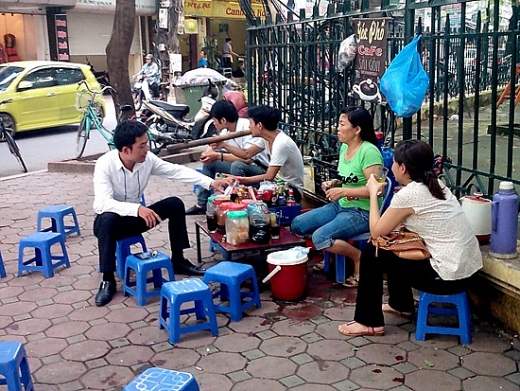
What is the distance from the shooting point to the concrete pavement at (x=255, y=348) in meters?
3.26

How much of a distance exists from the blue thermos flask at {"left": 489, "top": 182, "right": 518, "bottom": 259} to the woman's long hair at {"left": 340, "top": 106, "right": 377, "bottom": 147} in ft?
3.47

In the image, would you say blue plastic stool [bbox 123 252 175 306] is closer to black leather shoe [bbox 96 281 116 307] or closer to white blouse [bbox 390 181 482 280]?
black leather shoe [bbox 96 281 116 307]

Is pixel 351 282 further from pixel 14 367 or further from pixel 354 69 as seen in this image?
pixel 14 367

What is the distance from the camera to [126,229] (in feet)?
14.8

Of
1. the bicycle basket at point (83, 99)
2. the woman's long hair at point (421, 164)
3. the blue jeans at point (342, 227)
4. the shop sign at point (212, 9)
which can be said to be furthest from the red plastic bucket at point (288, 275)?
the shop sign at point (212, 9)

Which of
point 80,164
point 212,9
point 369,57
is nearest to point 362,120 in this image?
point 369,57

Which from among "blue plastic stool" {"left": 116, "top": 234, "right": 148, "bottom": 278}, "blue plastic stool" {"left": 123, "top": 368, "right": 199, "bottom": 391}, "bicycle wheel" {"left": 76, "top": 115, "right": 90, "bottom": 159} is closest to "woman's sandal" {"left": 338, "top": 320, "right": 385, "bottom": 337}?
"blue plastic stool" {"left": 123, "top": 368, "right": 199, "bottom": 391}

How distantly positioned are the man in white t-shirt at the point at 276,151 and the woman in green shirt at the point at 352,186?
0.77 meters

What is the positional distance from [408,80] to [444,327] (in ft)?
5.44

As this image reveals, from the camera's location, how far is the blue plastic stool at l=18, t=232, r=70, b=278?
15.9ft

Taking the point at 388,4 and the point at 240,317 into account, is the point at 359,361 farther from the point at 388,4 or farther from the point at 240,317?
the point at 388,4

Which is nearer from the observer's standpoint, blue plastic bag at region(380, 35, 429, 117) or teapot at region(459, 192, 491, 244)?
teapot at region(459, 192, 491, 244)

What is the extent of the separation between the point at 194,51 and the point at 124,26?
16.0 m

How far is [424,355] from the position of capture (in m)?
3.47
